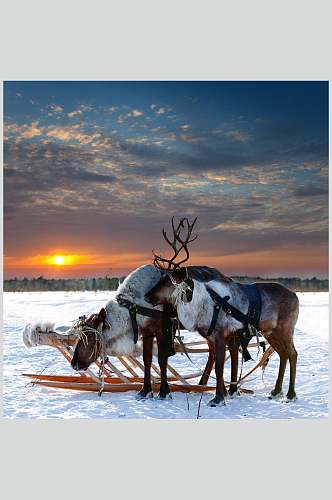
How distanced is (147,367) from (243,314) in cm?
165

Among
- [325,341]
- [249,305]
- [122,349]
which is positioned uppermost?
[249,305]

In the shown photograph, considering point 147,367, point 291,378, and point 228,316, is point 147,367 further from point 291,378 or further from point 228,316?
point 291,378

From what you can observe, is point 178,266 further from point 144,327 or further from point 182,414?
point 182,414

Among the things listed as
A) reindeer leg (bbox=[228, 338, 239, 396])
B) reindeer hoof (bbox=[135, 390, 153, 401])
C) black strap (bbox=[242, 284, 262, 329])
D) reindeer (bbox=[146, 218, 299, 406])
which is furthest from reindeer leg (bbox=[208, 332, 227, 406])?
reindeer hoof (bbox=[135, 390, 153, 401])

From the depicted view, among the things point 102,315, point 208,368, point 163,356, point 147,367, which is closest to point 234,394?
point 208,368

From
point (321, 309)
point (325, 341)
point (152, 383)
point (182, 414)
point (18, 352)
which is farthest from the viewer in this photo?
point (321, 309)

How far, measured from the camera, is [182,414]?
663 centimetres

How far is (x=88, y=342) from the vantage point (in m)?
7.29

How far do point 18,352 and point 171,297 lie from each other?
19.2 feet

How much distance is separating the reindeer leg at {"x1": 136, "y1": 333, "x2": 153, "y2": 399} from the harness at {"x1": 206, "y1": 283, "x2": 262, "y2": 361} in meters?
0.97

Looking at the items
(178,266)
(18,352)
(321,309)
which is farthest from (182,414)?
(321,309)

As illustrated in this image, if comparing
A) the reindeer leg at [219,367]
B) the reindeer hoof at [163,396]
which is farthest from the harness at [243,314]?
the reindeer hoof at [163,396]

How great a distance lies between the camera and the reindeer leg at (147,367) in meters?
7.38

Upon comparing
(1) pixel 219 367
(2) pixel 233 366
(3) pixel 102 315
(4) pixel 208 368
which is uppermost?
(3) pixel 102 315
